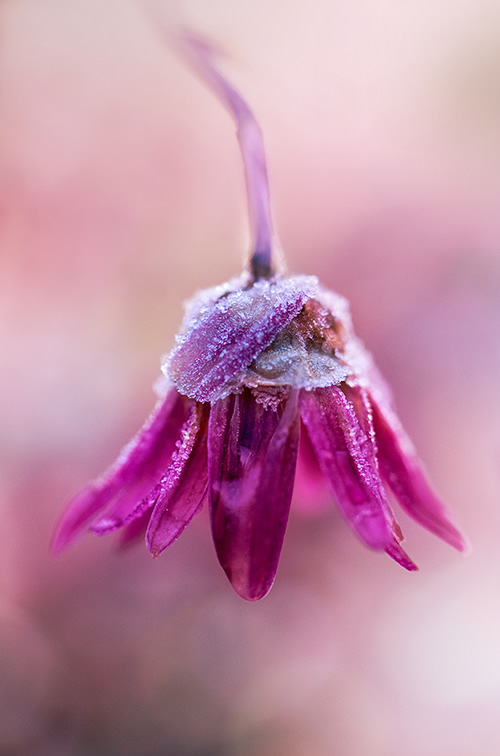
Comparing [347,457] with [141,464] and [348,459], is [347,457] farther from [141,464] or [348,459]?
[141,464]

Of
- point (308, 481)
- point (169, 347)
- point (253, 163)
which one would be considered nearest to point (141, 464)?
point (308, 481)

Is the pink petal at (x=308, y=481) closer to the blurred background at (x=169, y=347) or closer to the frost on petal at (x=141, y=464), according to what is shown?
the frost on petal at (x=141, y=464)

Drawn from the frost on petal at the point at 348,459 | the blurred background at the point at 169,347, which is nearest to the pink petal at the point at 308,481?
the frost on petal at the point at 348,459

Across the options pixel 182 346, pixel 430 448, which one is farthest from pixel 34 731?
pixel 182 346

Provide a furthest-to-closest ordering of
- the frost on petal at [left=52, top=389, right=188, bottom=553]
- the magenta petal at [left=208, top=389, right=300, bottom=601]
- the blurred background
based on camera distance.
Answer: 1. the blurred background
2. the frost on petal at [left=52, top=389, right=188, bottom=553]
3. the magenta petal at [left=208, top=389, right=300, bottom=601]

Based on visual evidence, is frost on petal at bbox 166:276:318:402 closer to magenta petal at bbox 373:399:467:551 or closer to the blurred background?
magenta petal at bbox 373:399:467:551

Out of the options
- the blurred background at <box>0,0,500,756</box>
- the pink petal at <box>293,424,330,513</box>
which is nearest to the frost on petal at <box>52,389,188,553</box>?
the pink petal at <box>293,424,330,513</box>
